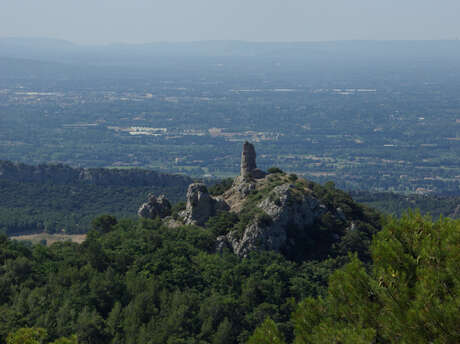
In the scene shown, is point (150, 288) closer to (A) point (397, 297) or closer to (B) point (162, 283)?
(B) point (162, 283)

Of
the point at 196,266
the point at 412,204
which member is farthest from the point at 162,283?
the point at 412,204

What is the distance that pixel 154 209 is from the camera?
56406 millimetres

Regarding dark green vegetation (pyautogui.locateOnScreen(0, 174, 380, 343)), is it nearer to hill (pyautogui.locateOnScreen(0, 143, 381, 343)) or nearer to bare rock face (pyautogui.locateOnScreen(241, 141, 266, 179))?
hill (pyautogui.locateOnScreen(0, 143, 381, 343))

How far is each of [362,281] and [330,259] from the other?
950 inches

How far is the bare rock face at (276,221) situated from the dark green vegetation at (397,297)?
2352 cm

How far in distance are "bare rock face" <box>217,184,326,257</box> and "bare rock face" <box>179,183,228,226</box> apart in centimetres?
379

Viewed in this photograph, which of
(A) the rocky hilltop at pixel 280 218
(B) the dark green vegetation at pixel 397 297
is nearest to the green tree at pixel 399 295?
(B) the dark green vegetation at pixel 397 297

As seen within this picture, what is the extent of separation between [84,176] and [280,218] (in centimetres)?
6767

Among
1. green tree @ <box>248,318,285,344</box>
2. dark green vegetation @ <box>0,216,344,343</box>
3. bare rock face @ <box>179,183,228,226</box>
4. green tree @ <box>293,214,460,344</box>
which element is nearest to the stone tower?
bare rock face @ <box>179,183,228,226</box>

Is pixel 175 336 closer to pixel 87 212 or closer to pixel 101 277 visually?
pixel 101 277

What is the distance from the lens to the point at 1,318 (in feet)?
111

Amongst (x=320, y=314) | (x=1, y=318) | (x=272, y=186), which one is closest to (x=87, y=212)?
(x=272, y=186)

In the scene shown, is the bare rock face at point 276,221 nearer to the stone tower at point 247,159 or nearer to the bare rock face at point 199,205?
the bare rock face at point 199,205

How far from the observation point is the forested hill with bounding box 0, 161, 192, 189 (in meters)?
104
